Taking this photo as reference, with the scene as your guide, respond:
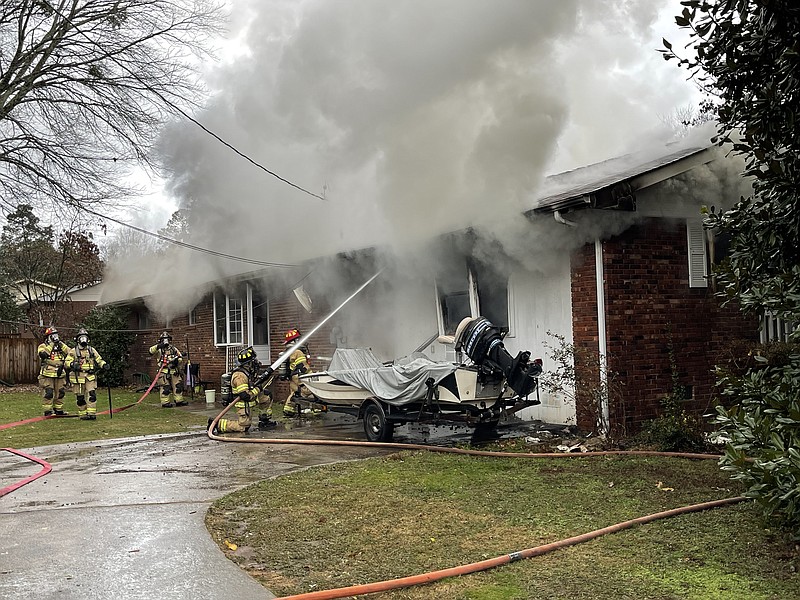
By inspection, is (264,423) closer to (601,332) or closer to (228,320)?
(601,332)

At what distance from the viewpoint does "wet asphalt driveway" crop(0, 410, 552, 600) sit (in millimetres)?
4457

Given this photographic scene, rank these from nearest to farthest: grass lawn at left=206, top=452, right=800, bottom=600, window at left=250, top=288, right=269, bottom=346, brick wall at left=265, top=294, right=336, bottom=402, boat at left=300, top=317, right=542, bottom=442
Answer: grass lawn at left=206, top=452, right=800, bottom=600 < boat at left=300, top=317, right=542, bottom=442 < brick wall at left=265, top=294, right=336, bottom=402 < window at left=250, top=288, right=269, bottom=346

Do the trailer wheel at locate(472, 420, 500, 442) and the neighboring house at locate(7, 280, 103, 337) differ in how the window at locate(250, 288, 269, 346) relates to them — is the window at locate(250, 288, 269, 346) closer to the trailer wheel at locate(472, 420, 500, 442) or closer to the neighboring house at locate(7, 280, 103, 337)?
the trailer wheel at locate(472, 420, 500, 442)

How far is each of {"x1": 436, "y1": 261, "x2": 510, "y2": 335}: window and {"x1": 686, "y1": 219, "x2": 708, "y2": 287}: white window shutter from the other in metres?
2.53

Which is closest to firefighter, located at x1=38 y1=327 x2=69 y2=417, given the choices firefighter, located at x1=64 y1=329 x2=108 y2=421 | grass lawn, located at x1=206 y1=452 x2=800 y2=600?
firefighter, located at x1=64 y1=329 x2=108 y2=421

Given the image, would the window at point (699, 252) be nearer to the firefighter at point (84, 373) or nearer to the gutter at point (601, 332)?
the gutter at point (601, 332)

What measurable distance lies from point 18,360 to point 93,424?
15.2 m

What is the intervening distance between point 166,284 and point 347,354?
10.1 m

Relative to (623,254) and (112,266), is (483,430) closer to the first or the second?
(623,254)

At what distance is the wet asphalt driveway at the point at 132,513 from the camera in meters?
4.46

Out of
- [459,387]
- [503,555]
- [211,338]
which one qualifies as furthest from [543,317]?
[211,338]

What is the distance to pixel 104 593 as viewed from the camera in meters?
4.29

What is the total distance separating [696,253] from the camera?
385 inches

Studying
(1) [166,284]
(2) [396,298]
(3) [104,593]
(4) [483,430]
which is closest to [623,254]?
(4) [483,430]
